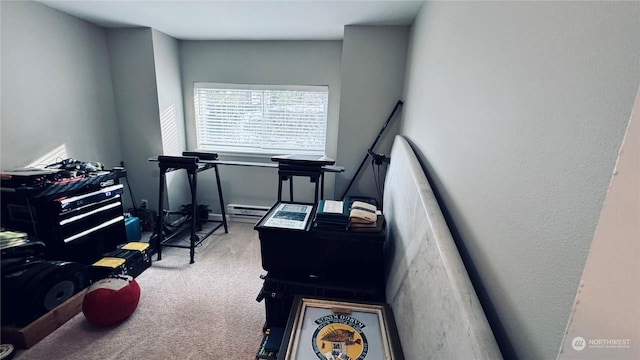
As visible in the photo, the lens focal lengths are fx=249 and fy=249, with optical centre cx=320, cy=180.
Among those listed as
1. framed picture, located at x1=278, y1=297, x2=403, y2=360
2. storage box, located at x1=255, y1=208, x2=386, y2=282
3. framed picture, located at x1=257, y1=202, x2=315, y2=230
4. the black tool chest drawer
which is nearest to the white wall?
framed picture, located at x1=278, y1=297, x2=403, y2=360

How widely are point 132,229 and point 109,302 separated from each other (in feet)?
4.19

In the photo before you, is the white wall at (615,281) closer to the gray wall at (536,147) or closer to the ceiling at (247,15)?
the gray wall at (536,147)

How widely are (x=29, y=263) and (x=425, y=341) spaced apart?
2.45 metres

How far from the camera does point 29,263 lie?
5.47 feet

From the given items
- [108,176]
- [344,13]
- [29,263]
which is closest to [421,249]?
[344,13]

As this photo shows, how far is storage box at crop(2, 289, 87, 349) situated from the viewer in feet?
5.12

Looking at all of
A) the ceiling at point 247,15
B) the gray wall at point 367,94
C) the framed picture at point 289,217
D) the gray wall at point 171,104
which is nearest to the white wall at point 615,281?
the framed picture at point 289,217

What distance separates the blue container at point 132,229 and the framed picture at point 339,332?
2.51 m

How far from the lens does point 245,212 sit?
3.60 meters

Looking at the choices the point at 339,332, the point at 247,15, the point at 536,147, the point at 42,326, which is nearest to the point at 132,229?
the point at 42,326

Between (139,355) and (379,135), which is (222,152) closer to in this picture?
(379,135)

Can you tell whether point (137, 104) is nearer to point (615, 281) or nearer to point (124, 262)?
point (124, 262)

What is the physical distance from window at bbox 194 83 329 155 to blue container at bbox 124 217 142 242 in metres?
1.31

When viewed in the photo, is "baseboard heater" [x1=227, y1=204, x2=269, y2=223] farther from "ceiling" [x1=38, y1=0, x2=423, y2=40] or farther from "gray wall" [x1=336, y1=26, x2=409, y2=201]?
"ceiling" [x1=38, y1=0, x2=423, y2=40]
